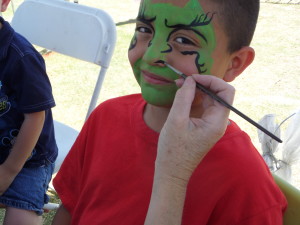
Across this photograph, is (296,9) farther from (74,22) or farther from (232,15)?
(232,15)

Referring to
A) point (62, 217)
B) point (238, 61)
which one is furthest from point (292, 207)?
point (62, 217)

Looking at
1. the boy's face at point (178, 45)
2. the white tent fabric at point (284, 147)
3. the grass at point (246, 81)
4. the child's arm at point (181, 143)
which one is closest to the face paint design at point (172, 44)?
the boy's face at point (178, 45)

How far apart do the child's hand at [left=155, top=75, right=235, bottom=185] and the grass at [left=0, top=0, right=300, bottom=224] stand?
2.00 meters

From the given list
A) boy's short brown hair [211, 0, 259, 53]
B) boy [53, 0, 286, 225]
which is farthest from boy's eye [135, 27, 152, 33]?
boy's short brown hair [211, 0, 259, 53]

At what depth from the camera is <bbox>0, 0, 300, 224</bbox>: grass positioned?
3.20 m

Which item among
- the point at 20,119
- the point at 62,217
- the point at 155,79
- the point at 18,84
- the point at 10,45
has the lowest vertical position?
the point at 62,217

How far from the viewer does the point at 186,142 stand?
27.4 inches

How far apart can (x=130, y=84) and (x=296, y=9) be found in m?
3.82

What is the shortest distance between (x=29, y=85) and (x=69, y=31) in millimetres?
517

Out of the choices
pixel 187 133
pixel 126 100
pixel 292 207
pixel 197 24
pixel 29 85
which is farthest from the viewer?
pixel 29 85

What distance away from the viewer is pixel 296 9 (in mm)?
6223

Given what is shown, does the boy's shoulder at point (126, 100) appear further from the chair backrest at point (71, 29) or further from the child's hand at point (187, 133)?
the chair backrest at point (71, 29)

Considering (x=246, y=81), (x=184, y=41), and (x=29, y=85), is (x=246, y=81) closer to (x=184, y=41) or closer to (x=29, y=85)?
(x=29, y=85)

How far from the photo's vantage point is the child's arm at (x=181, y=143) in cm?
69
